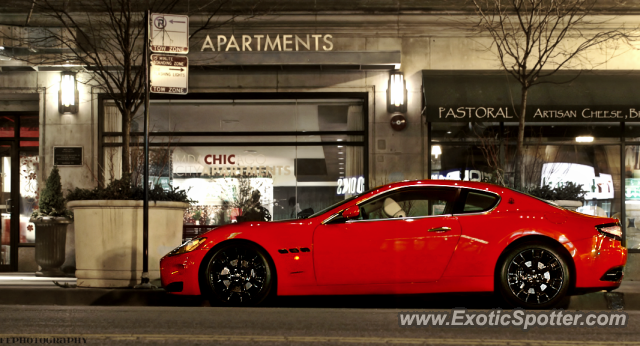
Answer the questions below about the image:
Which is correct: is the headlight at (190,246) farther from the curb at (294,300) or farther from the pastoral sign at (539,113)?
the pastoral sign at (539,113)

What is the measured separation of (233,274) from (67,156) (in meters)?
7.96

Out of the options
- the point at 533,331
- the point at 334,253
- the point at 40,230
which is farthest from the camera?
the point at 40,230

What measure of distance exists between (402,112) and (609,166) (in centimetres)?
419

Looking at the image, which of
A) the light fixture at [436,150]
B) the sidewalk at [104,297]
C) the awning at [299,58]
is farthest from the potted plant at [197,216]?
the sidewalk at [104,297]

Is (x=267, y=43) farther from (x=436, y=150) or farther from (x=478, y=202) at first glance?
(x=478, y=202)

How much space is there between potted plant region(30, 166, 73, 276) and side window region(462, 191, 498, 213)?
817cm

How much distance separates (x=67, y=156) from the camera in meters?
14.0

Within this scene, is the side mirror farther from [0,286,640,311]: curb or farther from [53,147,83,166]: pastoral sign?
[53,147,83,166]: pastoral sign

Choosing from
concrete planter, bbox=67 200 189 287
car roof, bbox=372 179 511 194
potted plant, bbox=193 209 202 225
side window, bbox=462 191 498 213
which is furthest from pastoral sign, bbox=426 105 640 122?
concrete planter, bbox=67 200 189 287

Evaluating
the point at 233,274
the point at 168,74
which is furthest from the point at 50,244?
the point at 233,274

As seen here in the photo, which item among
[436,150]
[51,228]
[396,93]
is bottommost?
[51,228]

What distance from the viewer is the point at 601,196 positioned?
1391 cm

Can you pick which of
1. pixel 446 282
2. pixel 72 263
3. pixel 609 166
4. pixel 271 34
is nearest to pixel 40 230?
pixel 72 263

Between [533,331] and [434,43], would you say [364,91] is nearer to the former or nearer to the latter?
[434,43]
